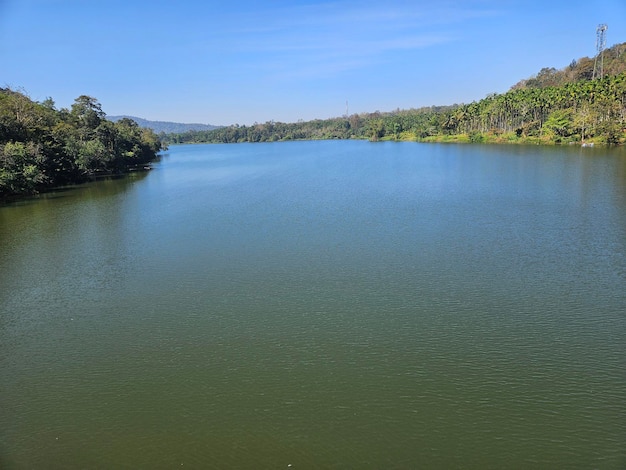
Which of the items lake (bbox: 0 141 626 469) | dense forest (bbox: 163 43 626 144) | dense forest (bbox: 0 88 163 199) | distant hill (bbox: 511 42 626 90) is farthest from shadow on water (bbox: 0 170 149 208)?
distant hill (bbox: 511 42 626 90)

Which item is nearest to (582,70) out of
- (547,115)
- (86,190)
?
(547,115)

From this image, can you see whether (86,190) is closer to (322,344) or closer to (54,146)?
(54,146)

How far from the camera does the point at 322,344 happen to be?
9.70 m

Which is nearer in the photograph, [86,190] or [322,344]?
[322,344]

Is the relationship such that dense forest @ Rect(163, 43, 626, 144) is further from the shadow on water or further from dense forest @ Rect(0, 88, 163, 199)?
dense forest @ Rect(0, 88, 163, 199)

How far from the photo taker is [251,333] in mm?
10328

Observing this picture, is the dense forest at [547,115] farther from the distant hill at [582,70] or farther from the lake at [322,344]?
the lake at [322,344]

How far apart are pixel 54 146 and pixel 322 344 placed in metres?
37.2

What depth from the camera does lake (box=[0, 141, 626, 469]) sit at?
22.7 feet

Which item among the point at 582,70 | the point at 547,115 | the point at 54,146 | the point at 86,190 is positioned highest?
the point at 582,70

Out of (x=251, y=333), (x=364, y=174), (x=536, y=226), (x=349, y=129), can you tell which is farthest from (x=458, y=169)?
(x=349, y=129)

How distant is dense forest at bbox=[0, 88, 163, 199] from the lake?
13827mm

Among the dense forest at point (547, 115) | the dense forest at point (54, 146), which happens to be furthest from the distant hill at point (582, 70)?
the dense forest at point (54, 146)

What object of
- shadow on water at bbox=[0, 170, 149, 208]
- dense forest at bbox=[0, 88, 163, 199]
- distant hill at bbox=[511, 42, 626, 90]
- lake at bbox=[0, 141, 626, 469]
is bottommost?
lake at bbox=[0, 141, 626, 469]
